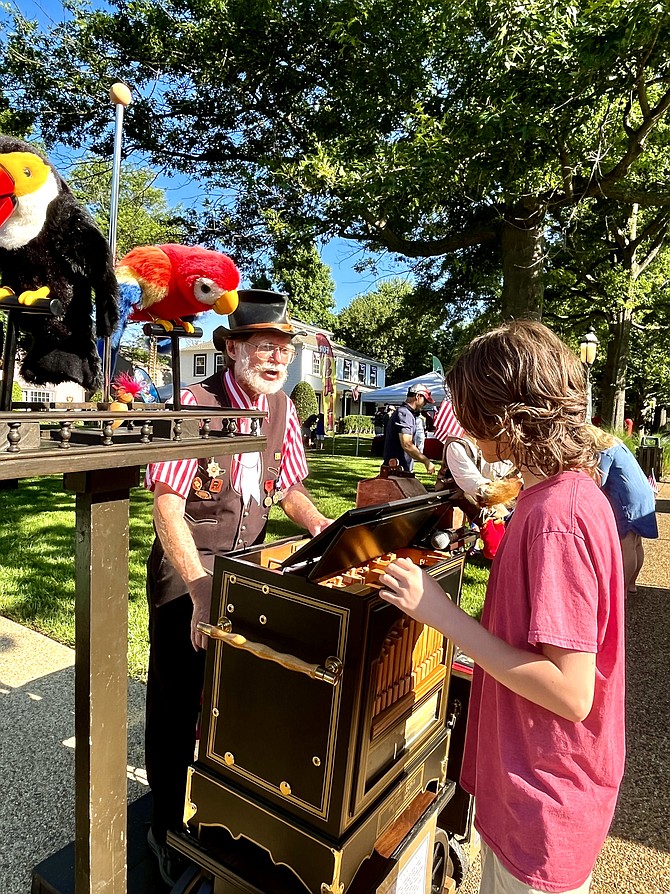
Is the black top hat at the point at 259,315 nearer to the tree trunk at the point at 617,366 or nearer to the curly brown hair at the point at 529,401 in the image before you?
the curly brown hair at the point at 529,401

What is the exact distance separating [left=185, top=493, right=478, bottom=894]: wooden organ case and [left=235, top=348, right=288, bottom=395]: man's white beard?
719 mm

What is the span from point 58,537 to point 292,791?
5846 mm

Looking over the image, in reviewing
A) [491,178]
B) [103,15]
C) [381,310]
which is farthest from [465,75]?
[381,310]

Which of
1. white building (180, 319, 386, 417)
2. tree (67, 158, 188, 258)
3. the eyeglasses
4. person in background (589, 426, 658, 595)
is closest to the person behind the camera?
the eyeglasses

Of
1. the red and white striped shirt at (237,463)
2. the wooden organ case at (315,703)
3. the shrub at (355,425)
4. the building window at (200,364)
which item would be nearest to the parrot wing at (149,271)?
the red and white striped shirt at (237,463)

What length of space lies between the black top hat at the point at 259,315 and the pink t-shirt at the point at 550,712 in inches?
43.3

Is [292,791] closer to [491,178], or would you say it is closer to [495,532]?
[495,532]

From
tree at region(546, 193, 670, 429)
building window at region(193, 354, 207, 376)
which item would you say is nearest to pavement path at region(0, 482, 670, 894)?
tree at region(546, 193, 670, 429)

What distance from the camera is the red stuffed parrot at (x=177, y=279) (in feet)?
4.07

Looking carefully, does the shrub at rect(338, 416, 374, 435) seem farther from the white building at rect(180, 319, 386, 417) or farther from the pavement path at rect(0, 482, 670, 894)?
the pavement path at rect(0, 482, 670, 894)

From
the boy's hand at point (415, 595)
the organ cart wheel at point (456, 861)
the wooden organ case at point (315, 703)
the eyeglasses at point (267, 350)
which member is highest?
the eyeglasses at point (267, 350)

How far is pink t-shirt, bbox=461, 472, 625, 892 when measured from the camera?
1.09 meters

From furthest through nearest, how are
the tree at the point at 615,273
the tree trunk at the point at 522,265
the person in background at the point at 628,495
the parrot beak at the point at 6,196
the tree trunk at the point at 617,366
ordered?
the tree trunk at the point at 617,366, the tree at the point at 615,273, the tree trunk at the point at 522,265, the person in background at the point at 628,495, the parrot beak at the point at 6,196

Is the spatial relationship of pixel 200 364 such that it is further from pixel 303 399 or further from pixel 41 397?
pixel 41 397
